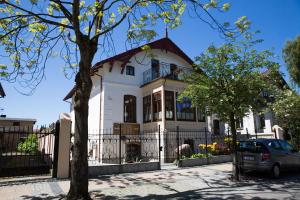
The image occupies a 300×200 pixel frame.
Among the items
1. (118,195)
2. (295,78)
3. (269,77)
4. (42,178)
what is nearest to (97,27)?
(118,195)

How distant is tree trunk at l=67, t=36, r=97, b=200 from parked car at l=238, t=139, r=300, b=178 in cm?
703

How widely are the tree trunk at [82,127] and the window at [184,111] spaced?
1321 centimetres

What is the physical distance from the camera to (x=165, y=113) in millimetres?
19703

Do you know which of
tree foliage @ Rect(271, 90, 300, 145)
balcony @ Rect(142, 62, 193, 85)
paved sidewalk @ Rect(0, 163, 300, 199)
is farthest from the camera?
balcony @ Rect(142, 62, 193, 85)

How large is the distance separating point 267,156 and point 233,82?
10.9 feet

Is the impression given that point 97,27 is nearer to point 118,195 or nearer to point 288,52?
point 118,195

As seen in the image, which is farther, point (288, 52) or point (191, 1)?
point (288, 52)

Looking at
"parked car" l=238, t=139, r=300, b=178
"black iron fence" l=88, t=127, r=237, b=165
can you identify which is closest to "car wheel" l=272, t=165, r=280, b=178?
"parked car" l=238, t=139, r=300, b=178

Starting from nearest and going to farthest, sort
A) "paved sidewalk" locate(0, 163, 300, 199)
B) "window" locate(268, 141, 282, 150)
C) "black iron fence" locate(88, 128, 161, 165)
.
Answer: "paved sidewalk" locate(0, 163, 300, 199), "window" locate(268, 141, 282, 150), "black iron fence" locate(88, 128, 161, 165)

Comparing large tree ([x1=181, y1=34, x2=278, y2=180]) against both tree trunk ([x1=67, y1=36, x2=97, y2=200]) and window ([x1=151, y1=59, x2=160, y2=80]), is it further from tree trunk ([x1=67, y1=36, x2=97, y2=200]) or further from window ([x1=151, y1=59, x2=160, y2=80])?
window ([x1=151, y1=59, x2=160, y2=80])

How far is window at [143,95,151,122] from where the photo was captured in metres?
21.5

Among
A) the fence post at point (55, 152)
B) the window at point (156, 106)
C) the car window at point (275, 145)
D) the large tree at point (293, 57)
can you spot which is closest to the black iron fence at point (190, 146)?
the window at point (156, 106)

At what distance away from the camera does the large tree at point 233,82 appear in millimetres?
10344

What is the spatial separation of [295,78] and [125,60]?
17880mm
